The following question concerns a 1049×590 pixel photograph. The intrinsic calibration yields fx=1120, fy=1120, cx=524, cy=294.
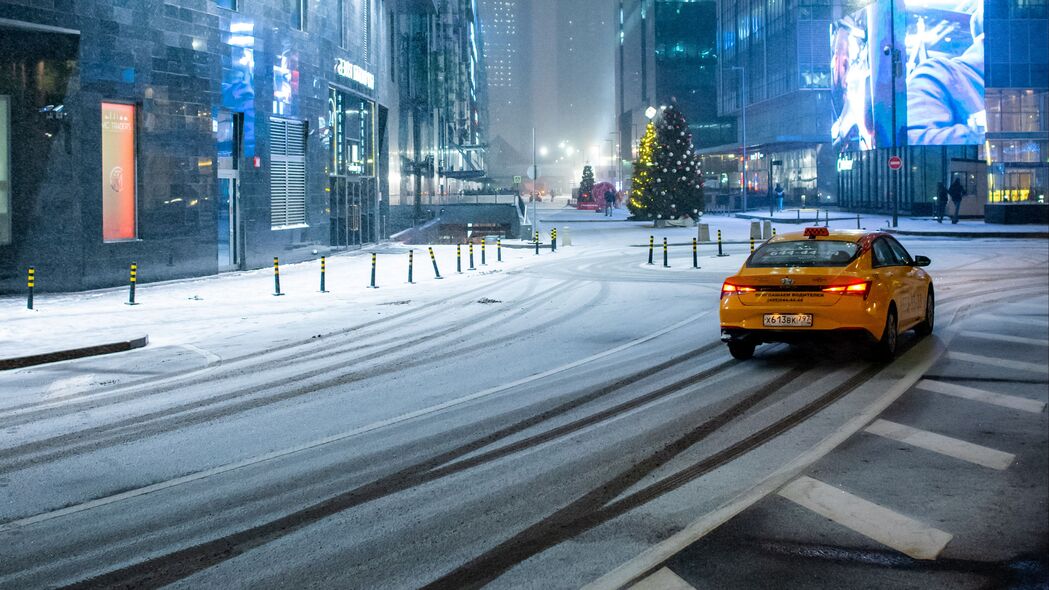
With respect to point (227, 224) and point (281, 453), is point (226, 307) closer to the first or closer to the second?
point (227, 224)

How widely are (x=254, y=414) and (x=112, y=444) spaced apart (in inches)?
60.4

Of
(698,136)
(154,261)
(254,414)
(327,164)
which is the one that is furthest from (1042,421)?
(698,136)

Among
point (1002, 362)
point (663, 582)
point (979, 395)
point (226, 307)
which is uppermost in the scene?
point (226, 307)

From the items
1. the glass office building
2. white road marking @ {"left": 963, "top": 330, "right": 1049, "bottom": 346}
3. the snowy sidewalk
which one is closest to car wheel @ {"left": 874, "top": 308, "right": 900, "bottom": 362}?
white road marking @ {"left": 963, "top": 330, "right": 1049, "bottom": 346}

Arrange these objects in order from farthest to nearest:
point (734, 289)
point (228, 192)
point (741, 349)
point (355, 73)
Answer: point (355, 73)
point (228, 192)
point (741, 349)
point (734, 289)

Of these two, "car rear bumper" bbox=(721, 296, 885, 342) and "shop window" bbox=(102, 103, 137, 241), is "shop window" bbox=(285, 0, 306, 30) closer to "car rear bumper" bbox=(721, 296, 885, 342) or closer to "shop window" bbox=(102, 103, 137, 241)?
"shop window" bbox=(102, 103, 137, 241)

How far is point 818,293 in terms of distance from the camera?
41.1 feet

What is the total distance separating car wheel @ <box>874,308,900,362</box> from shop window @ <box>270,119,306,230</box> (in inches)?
897

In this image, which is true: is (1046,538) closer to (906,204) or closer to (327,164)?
(327,164)

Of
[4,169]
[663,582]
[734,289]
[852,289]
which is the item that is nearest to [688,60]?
[4,169]

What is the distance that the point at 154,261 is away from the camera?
2697cm

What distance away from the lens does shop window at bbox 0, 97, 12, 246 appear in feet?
77.8

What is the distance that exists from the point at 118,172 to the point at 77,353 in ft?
40.2

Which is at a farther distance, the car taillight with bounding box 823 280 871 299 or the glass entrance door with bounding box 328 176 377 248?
the glass entrance door with bounding box 328 176 377 248
